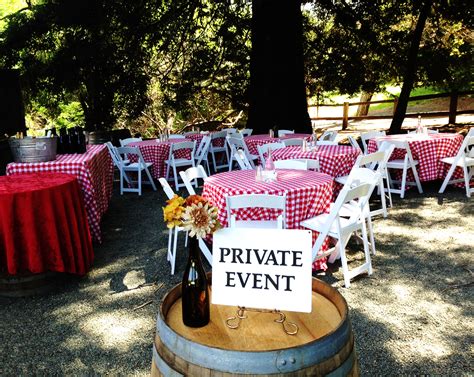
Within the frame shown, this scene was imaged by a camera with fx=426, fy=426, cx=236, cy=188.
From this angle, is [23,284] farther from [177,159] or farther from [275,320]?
[177,159]

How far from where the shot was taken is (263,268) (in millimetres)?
1501

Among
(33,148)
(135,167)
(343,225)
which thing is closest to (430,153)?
(343,225)

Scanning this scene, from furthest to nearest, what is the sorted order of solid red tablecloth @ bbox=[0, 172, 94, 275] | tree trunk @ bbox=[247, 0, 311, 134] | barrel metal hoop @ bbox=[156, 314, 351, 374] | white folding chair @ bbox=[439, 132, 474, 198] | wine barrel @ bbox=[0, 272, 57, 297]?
tree trunk @ bbox=[247, 0, 311, 134] → white folding chair @ bbox=[439, 132, 474, 198] → wine barrel @ bbox=[0, 272, 57, 297] → solid red tablecloth @ bbox=[0, 172, 94, 275] → barrel metal hoop @ bbox=[156, 314, 351, 374]

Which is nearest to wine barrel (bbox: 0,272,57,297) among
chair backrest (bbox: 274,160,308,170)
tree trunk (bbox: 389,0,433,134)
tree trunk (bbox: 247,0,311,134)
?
chair backrest (bbox: 274,160,308,170)

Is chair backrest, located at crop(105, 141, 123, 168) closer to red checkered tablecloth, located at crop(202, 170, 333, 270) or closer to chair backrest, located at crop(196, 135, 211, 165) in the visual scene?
chair backrest, located at crop(196, 135, 211, 165)

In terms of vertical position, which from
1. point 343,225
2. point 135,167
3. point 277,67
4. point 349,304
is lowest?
point 349,304

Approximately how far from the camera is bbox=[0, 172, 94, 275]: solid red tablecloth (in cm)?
355

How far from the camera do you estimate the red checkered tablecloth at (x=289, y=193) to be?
3852mm

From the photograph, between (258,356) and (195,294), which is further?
(195,294)

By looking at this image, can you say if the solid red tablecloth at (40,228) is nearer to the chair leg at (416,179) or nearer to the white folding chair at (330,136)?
the chair leg at (416,179)

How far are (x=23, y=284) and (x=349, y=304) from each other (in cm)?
276

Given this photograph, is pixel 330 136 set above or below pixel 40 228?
above

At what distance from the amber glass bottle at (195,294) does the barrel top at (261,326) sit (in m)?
0.03

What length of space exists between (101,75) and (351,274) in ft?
33.3
